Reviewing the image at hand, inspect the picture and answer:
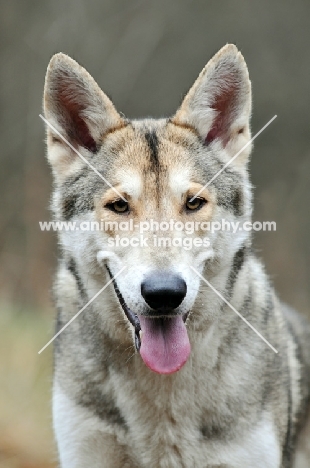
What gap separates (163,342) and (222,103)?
5.01 ft

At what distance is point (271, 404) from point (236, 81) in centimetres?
187

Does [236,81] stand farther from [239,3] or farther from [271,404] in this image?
[239,3]

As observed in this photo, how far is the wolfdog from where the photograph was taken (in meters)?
3.66

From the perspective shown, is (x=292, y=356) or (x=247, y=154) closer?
(x=247, y=154)

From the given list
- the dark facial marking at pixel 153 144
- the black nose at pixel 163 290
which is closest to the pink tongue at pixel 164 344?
the black nose at pixel 163 290

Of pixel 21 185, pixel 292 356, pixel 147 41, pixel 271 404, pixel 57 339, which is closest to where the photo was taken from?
pixel 271 404

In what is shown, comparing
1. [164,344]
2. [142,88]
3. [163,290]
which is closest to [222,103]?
[163,290]

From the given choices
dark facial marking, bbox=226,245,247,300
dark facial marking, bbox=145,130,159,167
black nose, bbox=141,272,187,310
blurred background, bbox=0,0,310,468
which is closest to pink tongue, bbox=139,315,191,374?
black nose, bbox=141,272,187,310

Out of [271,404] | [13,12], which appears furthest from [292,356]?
[13,12]

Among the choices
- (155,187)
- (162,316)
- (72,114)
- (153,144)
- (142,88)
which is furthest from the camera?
(142,88)

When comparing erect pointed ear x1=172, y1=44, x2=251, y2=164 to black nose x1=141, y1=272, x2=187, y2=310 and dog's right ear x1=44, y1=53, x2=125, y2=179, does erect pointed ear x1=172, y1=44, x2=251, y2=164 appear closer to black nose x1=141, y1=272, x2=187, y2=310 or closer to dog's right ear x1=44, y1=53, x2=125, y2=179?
dog's right ear x1=44, y1=53, x2=125, y2=179

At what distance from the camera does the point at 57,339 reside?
4.34 meters

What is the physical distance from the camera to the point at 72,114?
4.15 m

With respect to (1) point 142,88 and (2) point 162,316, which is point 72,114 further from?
(1) point 142,88
